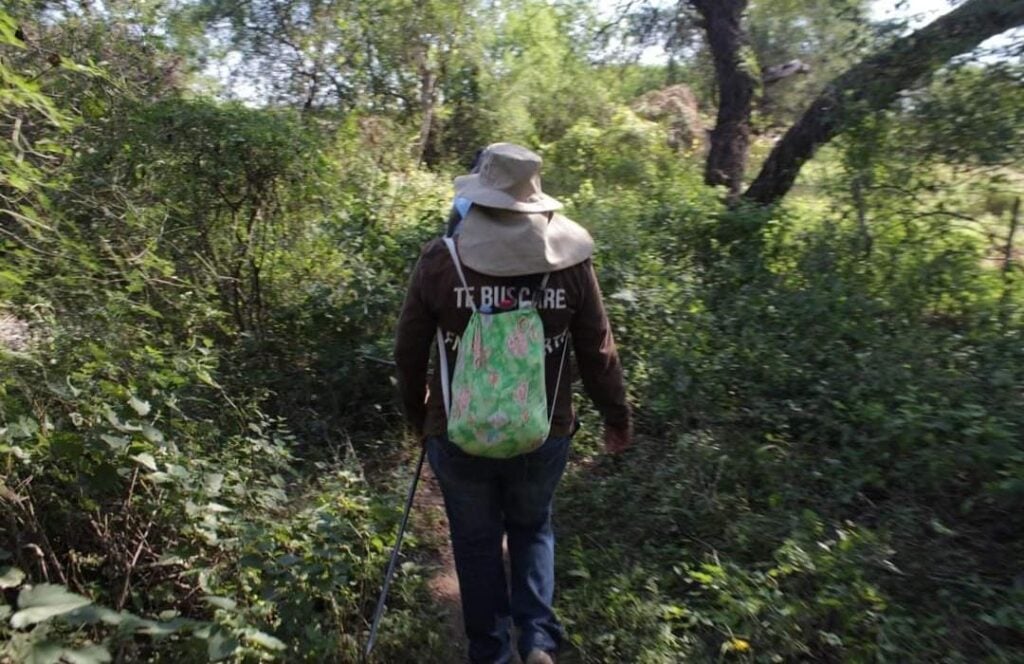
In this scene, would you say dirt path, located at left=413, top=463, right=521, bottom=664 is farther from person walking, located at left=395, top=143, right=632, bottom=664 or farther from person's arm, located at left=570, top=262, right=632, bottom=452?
person's arm, located at left=570, top=262, right=632, bottom=452

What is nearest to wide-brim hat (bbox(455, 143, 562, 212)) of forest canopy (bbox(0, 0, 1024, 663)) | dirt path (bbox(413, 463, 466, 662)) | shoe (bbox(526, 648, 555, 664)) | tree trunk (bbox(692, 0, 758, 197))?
forest canopy (bbox(0, 0, 1024, 663))

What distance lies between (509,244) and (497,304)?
19 cm

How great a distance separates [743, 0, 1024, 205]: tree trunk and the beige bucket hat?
14.9 feet

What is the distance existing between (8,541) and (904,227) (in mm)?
5945

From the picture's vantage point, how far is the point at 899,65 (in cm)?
605

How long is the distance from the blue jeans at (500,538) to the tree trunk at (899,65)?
15.6ft

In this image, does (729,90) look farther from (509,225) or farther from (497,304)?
(497,304)

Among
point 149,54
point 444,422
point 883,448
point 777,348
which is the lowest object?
point 883,448

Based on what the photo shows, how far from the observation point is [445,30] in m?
11.9

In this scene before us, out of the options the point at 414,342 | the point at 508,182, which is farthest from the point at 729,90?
the point at 414,342

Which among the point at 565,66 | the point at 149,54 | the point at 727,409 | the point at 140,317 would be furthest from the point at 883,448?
the point at 565,66

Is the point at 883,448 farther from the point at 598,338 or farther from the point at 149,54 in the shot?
the point at 149,54

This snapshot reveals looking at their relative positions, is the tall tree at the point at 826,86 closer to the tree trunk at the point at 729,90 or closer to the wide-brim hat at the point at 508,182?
the tree trunk at the point at 729,90

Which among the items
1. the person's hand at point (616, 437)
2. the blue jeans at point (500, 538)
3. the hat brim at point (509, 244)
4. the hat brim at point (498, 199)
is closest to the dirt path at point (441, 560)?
the blue jeans at point (500, 538)
